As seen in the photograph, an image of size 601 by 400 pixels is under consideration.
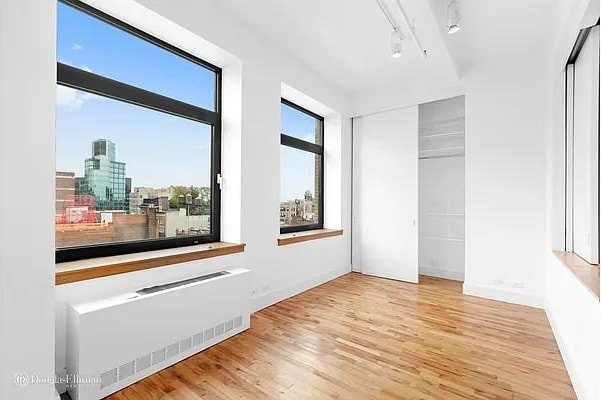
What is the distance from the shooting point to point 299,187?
460 cm

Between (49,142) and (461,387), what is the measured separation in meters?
2.83

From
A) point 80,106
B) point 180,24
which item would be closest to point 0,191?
point 80,106

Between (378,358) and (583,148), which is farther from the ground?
(583,148)

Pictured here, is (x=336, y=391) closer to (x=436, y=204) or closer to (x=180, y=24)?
(x=180, y=24)

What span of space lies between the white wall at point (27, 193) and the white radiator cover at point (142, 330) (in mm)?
228

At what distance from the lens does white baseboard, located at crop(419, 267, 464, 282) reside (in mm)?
4736

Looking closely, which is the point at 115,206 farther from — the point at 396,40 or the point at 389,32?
the point at 389,32

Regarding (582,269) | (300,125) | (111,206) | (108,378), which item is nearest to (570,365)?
(582,269)

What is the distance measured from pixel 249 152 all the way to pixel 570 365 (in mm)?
3182

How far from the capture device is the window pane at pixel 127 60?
221cm

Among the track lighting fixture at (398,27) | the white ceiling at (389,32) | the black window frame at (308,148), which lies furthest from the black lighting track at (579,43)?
the black window frame at (308,148)

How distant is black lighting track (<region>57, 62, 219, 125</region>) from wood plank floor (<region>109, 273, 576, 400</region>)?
212 centimetres

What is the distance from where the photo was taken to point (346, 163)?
5.07 meters

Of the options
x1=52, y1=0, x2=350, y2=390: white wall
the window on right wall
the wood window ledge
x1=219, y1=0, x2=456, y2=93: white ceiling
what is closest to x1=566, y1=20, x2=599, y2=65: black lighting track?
the window on right wall
